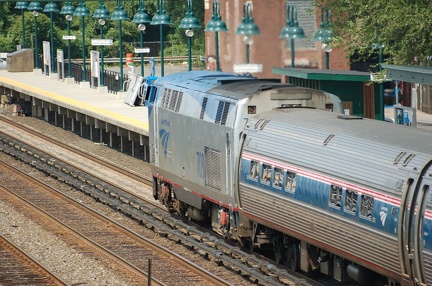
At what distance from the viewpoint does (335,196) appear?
16234 millimetres

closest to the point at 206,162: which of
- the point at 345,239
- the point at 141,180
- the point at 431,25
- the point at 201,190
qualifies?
the point at 201,190

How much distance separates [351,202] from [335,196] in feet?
1.51

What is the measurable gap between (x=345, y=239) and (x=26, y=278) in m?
6.24

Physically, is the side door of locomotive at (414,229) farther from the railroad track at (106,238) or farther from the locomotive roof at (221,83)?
the locomotive roof at (221,83)

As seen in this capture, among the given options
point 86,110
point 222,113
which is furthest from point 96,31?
Result: point 222,113

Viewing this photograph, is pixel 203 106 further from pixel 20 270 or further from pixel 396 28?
pixel 396 28

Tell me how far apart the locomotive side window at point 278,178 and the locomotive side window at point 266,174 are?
0.21 metres

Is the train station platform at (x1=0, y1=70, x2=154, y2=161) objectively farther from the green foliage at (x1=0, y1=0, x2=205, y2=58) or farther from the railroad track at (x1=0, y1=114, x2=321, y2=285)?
the green foliage at (x1=0, y1=0, x2=205, y2=58)

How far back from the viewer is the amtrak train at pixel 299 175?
1473cm

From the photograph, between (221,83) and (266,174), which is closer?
(266,174)

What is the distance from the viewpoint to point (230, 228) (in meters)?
20.4

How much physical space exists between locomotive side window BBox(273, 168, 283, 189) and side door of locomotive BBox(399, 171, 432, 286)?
361 cm

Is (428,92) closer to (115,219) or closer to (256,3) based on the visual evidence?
(256,3)

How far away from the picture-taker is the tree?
83.1ft
